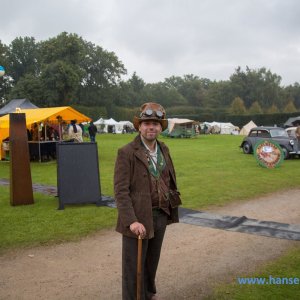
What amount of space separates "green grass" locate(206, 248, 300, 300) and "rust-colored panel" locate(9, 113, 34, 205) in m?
5.47

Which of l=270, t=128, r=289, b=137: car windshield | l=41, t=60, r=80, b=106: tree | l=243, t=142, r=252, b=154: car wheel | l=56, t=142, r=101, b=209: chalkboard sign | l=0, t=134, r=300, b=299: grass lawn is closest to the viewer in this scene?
l=0, t=134, r=300, b=299: grass lawn

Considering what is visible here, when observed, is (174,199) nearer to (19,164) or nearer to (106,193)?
(19,164)

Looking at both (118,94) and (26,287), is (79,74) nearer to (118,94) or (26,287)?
(118,94)

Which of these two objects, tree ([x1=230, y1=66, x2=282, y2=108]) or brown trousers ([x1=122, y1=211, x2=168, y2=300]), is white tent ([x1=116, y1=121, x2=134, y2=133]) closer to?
tree ([x1=230, y1=66, x2=282, y2=108])

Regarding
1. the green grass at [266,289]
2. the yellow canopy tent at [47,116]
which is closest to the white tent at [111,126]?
the yellow canopy tent at [47,116]

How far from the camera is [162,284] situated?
4289 mm

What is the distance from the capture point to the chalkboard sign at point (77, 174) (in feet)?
26.1

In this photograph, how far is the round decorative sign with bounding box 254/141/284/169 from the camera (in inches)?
576

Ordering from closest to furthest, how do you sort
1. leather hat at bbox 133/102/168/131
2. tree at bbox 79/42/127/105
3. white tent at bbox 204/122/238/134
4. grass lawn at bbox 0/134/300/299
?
leather hat at bbox 133/102/168/131 → grass lawn at bbox 0/134/300/299 → white tent at bbox 204/122/238/134 → tree at bbox 79/42/127/105

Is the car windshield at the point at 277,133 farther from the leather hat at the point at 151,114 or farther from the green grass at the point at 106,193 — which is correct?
the leather hat at the point at 151,114

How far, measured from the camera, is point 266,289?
4.16 metres

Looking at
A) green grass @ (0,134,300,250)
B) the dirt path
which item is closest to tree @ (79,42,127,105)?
green grass @ (0,134,300,250)

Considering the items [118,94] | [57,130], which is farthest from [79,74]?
[57,130]

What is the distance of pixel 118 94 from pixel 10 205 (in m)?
72.1
